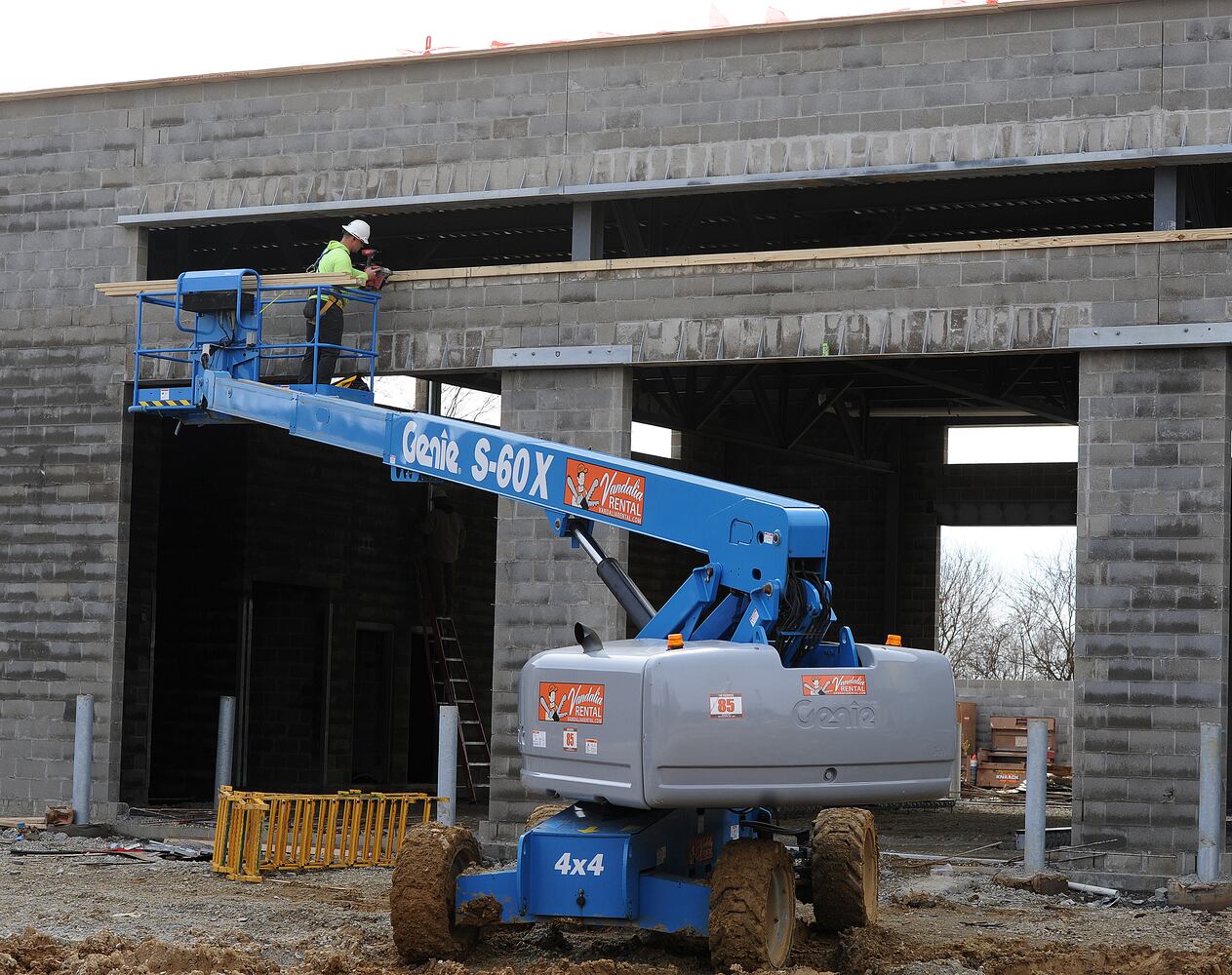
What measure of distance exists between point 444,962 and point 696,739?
2188mm

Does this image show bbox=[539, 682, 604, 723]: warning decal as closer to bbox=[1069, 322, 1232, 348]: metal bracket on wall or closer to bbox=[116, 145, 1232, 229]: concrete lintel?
bbox=[1069, 322, 1232, 348]: metal bracket on wall

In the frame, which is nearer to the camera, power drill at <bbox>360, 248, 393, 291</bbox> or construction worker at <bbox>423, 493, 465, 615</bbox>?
power drill at <bbox>360, 248, 393, 291</bbox>

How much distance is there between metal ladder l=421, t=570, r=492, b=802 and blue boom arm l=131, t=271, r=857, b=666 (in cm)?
1145

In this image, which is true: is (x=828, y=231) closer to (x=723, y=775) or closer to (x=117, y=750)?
(x=117, y=750)

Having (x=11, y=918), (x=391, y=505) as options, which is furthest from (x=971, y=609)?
(x=11, y=918)

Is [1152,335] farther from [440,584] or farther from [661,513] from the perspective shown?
[440,584]

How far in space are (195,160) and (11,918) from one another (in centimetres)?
1002

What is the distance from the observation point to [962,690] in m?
30.8

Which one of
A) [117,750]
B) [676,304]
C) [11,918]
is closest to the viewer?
[11,918]

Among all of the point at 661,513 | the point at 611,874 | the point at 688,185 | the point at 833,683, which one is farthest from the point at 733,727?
the point at 688,185

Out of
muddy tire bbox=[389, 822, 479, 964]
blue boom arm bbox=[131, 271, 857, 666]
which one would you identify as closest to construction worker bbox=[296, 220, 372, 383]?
blue boom arm bbox=[131, 271, 857, 666]

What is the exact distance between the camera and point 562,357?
57.4ft

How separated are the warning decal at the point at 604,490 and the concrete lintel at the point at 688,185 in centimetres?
659

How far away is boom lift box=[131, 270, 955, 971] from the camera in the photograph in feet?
31.0
